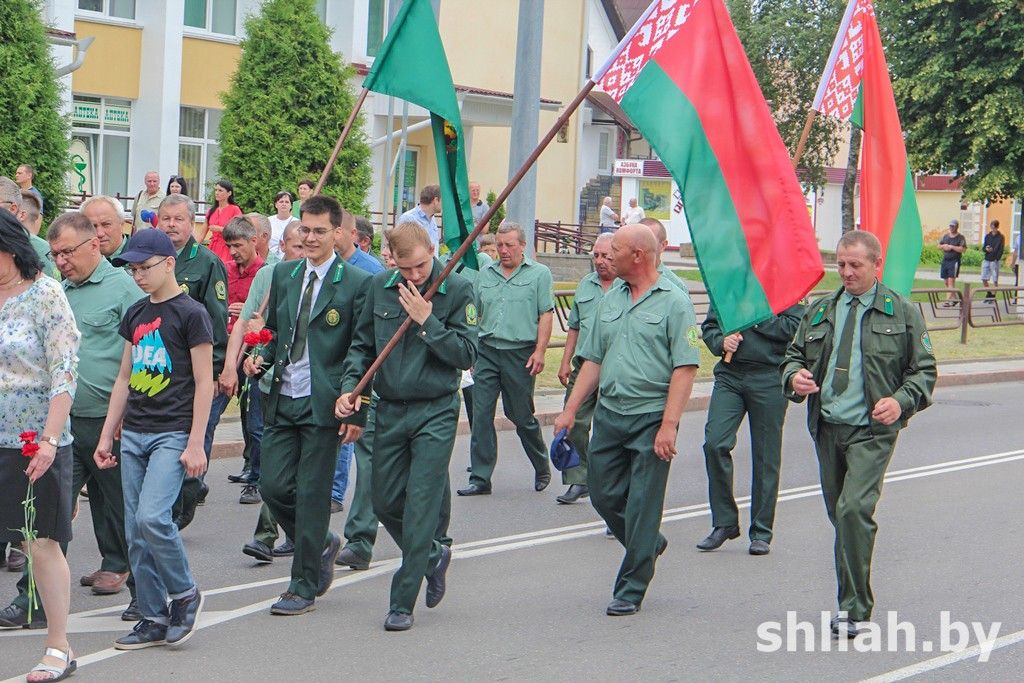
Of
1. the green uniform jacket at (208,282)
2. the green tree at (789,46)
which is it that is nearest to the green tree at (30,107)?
the green uniform jacket at (208,282)

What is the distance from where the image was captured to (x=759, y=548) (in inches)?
359

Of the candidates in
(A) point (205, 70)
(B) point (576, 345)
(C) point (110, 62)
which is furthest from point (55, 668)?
(A) point (205, 70)

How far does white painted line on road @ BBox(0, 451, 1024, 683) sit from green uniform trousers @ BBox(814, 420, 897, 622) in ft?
1.57

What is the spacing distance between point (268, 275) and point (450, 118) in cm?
194

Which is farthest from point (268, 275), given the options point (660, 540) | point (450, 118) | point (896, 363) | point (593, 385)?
point (896, 363)

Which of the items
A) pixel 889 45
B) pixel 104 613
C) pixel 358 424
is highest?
pixel 889 45

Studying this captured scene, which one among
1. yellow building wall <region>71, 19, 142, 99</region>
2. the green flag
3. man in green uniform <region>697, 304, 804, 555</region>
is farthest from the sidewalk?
yellow building wall <region>71, 19, 142, 99</region>

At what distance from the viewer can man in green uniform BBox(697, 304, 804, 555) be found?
30.1ft

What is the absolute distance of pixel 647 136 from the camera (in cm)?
763

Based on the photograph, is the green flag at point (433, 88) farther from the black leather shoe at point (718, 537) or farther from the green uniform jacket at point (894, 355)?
the black leather shoe at point (718, 537)

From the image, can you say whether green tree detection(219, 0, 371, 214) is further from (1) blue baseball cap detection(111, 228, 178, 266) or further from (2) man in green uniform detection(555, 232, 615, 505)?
(1) blue baseball cap detection(111, 228, 178, 266)

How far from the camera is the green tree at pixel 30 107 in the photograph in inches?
711

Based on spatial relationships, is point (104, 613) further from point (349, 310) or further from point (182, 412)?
point (349, 310)

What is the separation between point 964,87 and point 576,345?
911 inches
